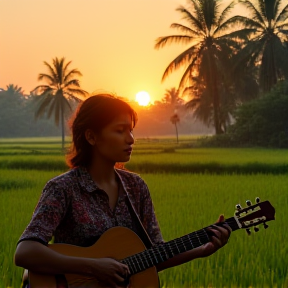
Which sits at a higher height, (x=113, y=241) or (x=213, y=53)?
(x=213, y=53)

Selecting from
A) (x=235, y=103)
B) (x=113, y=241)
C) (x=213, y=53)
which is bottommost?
(x=113, y=241)

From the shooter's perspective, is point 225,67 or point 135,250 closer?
point 135,250

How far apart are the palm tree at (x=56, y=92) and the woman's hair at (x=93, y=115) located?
6.30 feet

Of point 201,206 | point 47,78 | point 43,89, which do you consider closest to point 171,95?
point 43,89

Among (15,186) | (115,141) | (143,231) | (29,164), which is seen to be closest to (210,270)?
(143,231)

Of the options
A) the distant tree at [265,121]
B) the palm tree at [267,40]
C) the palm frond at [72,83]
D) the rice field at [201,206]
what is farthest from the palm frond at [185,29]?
the rice field at [201,206]

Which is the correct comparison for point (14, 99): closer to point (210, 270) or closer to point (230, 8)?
point (230, 8)

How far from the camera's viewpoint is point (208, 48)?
162 inches

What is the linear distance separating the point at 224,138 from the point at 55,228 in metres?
3.08

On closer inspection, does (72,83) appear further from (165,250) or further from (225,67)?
(165,250)

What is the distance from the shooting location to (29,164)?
436 centimetres

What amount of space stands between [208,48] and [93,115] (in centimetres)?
302

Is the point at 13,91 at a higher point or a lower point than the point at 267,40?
lower

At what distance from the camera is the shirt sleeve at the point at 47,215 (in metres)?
1.13
